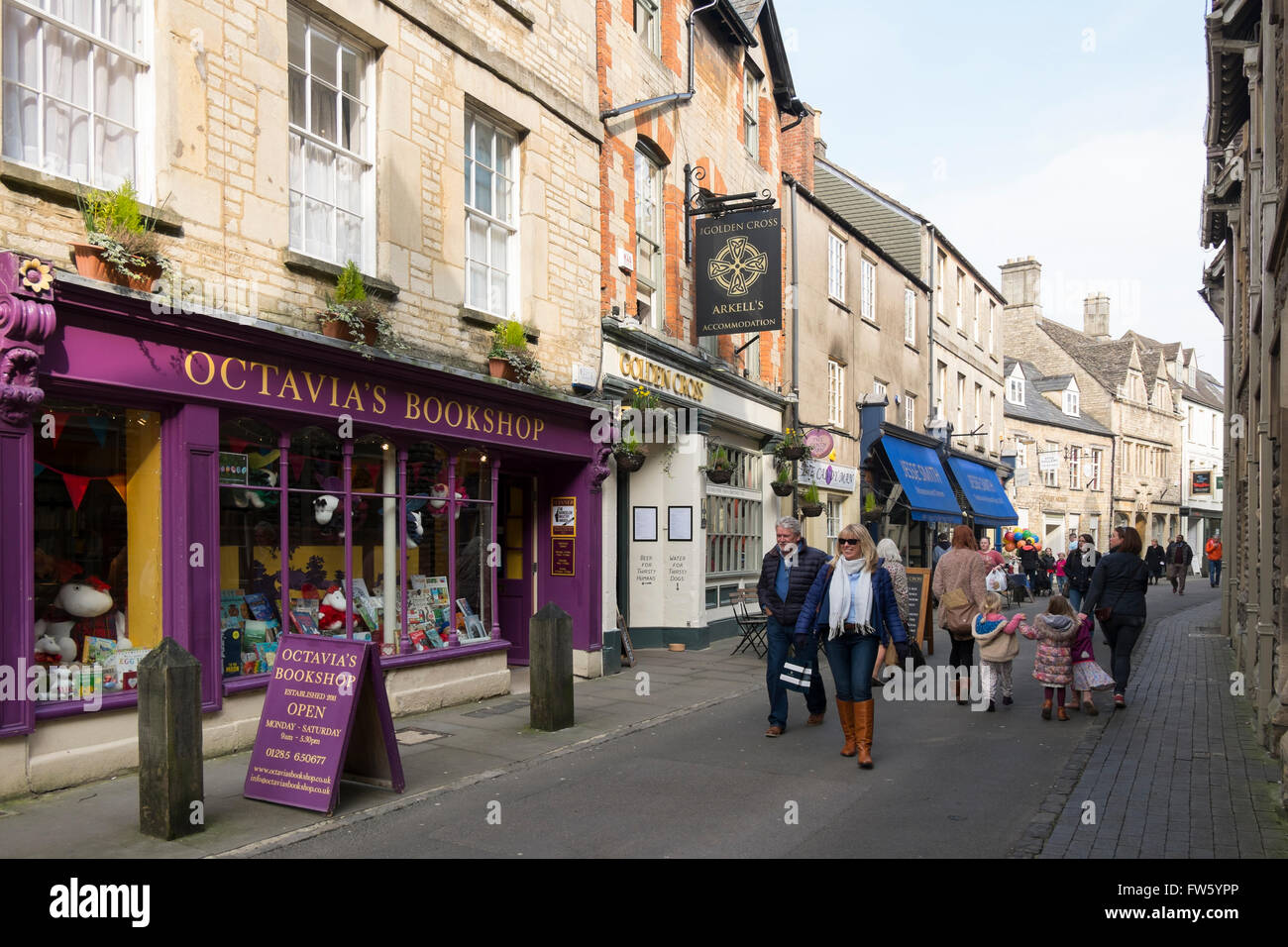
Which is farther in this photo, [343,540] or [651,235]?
[651,235]

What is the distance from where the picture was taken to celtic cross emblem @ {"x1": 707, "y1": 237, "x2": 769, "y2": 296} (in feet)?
50.1

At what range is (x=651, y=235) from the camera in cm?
1506

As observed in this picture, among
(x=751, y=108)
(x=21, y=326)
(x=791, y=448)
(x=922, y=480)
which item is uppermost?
(x=751, y=108)

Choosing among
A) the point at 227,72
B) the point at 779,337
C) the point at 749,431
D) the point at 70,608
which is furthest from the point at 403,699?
the point at 779,337

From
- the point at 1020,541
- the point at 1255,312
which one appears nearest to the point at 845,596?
the point at 1255,312

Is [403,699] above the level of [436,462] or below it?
below

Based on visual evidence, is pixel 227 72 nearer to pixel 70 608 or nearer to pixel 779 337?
pixel 70 608

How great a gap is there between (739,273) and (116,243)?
9.95 m

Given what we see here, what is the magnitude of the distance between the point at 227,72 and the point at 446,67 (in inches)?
113

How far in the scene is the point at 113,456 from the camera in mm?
7297

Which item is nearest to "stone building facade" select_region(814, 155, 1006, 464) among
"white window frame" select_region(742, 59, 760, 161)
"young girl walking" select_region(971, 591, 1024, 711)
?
"white window frame" select_region(742, 59, 760, 161)

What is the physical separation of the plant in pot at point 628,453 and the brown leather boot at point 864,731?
5.78 meters

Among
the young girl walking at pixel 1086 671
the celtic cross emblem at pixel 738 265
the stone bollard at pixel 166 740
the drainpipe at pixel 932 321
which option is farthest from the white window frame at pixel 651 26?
the drainpipe at pixel 932 321

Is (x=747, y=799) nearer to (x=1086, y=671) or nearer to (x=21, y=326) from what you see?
(x=1086, y=671)
